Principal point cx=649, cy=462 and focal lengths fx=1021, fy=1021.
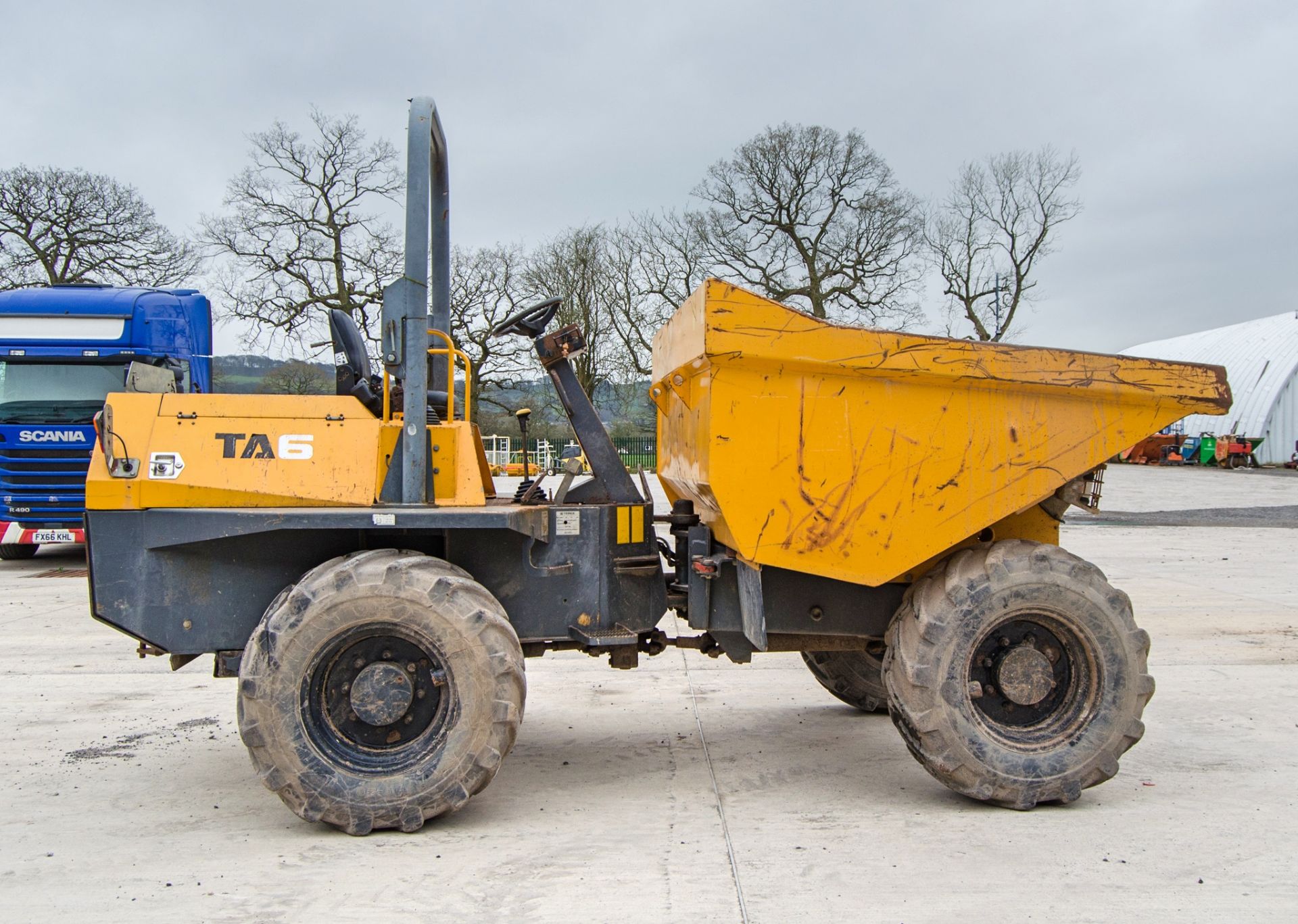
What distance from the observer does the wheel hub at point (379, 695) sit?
4152 millimetres

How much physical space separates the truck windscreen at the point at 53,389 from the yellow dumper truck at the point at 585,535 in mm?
9000

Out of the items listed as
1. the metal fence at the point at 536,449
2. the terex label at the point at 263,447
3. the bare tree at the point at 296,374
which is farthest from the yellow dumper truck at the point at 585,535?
the bare tree at the point at 296,374

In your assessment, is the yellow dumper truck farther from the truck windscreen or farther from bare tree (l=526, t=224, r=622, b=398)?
bare tree (l=526, t=224, r=622, b=398)

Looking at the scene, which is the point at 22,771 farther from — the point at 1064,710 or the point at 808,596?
the point at 1064,710

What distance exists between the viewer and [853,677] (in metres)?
5.87

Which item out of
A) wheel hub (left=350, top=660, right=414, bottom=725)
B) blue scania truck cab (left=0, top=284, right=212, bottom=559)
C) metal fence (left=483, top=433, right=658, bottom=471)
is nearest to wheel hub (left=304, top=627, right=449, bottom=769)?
wheel hub (left=350, top=660, right=414, bottom=725)

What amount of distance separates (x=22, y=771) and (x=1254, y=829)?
550cm

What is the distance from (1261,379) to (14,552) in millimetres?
44976

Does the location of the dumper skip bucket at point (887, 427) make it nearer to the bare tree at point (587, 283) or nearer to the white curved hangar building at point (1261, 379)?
the bare tree at point (587, 283)

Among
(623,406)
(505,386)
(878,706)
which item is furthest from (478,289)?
(878,706)

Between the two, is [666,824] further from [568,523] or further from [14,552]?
[14,552]

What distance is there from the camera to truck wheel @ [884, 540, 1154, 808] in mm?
4262

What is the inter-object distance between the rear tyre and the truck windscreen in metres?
2.46

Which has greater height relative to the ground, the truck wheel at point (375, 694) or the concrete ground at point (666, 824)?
the truck wheel at point (375, 694)
